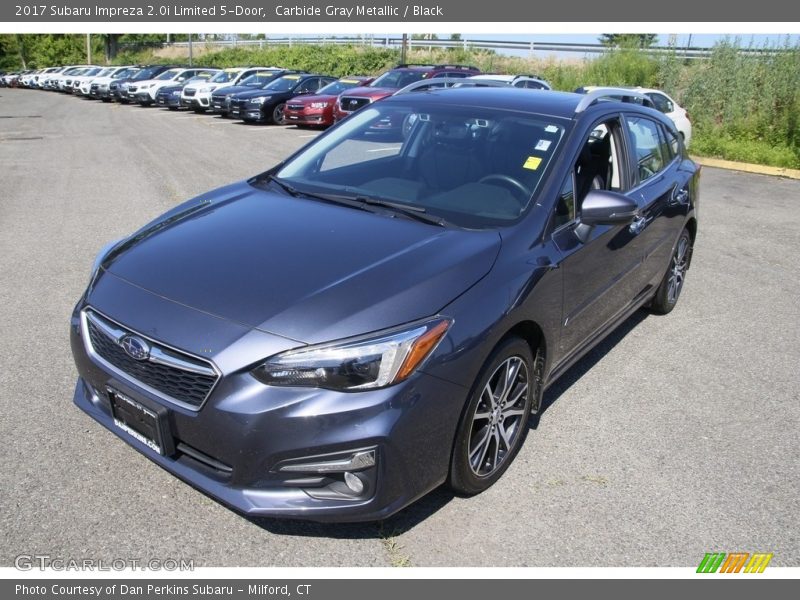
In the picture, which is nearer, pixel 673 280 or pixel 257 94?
pixel 673 280

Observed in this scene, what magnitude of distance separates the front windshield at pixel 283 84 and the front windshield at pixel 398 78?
3687 mm

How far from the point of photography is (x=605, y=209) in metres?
3.60

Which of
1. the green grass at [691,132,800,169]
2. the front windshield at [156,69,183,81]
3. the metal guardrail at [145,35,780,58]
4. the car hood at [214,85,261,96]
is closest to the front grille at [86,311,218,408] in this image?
the green grass at [691,132,800,169]

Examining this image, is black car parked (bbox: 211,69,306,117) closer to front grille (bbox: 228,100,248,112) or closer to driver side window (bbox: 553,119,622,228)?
front grille (bbox: 228,100,248,112)

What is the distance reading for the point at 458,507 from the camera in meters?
3.18

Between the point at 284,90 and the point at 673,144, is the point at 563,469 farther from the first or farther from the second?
the point at 284,90

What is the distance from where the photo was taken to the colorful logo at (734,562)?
2.93 meters

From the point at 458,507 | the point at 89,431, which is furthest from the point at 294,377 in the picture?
the point at 89,431

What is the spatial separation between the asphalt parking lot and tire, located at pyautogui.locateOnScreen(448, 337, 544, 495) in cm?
13

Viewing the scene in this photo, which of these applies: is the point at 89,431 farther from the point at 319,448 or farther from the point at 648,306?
the point at 648,306

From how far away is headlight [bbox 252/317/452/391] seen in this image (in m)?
2.56

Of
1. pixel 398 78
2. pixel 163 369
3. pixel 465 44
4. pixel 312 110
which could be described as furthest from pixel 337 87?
pixel 465 44

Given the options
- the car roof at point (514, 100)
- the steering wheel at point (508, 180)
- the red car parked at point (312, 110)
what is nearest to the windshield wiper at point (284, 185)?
the car roof at point (514, 100)

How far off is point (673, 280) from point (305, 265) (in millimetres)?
3828
